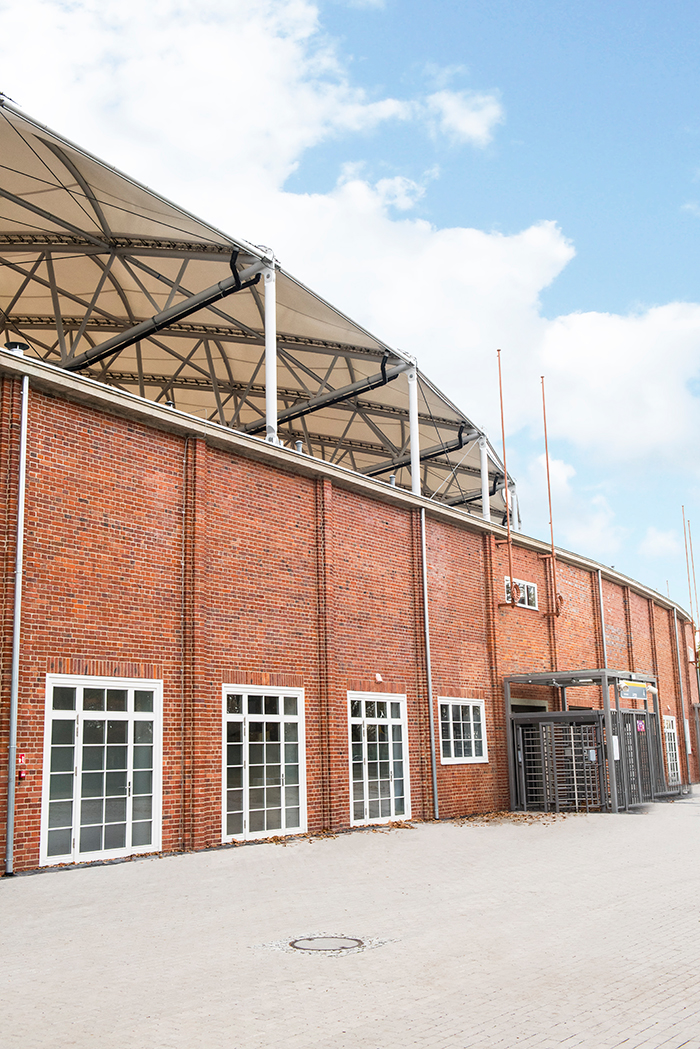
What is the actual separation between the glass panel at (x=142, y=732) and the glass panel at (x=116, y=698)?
36 centimetres

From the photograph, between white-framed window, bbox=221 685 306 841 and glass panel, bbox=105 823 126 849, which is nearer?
glass panel, bbox=105 823 126 849

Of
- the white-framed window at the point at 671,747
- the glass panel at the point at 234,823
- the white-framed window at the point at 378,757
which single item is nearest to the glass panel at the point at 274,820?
the glass panel at the point at 234,823

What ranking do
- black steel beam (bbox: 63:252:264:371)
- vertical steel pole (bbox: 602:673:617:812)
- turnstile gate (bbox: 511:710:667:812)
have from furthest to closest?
1. turnstile gate (bbox: 511:710:667:812)
2. vertical steel pole (bbox: 602:673:617:812)
3. black steel beam (bbox: 63:252:264:371)

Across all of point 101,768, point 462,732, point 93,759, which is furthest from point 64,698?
point 462,732

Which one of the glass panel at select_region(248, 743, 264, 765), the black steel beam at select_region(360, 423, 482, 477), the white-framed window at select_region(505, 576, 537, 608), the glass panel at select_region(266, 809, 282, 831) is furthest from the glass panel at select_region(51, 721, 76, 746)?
the black steel beam at select_region(360, 423, 482, 477)

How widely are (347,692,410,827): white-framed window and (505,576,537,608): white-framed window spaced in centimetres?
554

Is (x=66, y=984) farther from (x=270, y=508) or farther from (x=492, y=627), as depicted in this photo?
(x=492, y=627)

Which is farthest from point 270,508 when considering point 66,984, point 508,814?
point 66,984

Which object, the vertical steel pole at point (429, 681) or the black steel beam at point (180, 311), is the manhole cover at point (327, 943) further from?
the black steel beam at point (180, 311)

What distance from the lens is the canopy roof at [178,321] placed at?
56.6 feet

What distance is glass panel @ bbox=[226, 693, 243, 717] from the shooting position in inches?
575

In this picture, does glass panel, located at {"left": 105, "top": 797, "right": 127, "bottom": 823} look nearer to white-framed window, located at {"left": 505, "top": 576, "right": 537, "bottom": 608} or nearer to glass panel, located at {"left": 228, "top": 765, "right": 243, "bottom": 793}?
glass panel, located at {"left": 228, "top": 765, "right": 243, "bottom": 793}

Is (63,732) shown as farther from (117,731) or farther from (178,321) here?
(178,321)

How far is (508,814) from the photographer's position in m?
20.1
